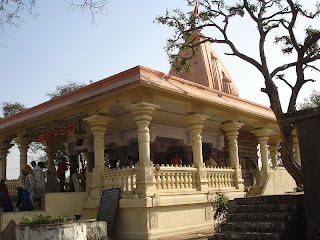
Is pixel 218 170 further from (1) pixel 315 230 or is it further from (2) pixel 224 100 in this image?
(1) pixel 315 230

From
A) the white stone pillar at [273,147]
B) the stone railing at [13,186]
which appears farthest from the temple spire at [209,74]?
the stone railing at [13,186]

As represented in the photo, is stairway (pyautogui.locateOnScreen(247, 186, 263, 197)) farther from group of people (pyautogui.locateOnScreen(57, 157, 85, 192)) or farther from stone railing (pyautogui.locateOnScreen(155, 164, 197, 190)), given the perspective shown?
group of people (pyautogui.locateOnScreen(57, 157, 85, 192))

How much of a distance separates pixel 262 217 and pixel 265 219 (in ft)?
0.21

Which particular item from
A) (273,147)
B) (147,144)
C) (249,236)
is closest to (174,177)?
(147,144)

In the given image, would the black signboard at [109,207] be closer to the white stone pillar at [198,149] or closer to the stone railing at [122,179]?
the stone railing at [122,179]

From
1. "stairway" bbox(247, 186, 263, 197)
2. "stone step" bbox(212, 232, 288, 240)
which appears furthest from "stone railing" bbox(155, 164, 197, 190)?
"stone step" bbox(212, 232, 288, 240)

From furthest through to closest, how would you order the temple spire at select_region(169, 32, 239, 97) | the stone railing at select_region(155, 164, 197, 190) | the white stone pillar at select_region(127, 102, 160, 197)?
the temple spire at select_region(169, 32, 239, 97), the stone railing at select_region(155, 164, 197, 190), the white stone pillar at select_region(127, 102, 160, 197)

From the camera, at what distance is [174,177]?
995 centimetres

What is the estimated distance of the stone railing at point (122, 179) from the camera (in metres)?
9.23

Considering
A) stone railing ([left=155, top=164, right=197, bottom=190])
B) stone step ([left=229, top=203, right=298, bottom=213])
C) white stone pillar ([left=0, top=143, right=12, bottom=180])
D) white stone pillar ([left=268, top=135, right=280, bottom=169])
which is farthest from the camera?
white stone pillar ([left=268, top=135, right=280, bottom=169])

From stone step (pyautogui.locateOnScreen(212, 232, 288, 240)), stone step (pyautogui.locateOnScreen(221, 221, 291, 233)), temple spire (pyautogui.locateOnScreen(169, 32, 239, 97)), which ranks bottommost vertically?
stone step (pyautogui.locateOnScreen(212, 232, 288, 240))

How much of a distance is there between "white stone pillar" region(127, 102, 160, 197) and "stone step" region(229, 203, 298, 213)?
104 inches

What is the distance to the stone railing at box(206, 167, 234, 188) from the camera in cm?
1099

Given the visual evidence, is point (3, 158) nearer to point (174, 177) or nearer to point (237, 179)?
point (174, 177)
